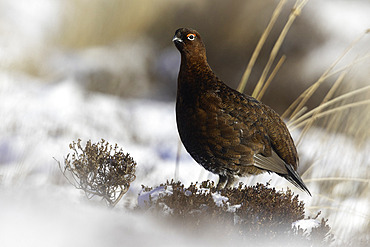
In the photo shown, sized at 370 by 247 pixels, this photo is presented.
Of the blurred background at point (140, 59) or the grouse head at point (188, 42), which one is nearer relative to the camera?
the grouse head at point (188, 42)

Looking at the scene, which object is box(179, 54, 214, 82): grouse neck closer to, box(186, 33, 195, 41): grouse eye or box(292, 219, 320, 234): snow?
box(186, 33, 195, 41): grouse eye

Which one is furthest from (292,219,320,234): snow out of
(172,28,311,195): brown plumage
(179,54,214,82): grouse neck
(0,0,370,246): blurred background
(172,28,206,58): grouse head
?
(0,0,370,246): blurred background

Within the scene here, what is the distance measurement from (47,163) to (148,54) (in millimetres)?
2296

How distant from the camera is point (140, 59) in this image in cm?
552

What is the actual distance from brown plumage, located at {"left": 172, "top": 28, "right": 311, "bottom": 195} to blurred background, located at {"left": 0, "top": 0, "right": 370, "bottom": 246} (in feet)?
5.48

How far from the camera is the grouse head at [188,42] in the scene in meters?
2.19

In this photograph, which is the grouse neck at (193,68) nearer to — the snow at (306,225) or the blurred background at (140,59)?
the snow at (306,225)

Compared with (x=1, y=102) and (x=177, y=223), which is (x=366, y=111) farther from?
(x=1, y=102)

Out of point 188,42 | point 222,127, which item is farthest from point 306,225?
point 188,42

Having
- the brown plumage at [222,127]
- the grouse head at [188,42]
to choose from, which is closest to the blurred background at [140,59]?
the brown plumage at [222,127]

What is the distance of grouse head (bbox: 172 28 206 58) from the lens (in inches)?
86.1

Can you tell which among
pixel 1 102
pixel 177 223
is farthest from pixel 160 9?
pixel 177 223

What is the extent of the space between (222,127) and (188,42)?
483mm

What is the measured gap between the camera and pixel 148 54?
18.1 ft
